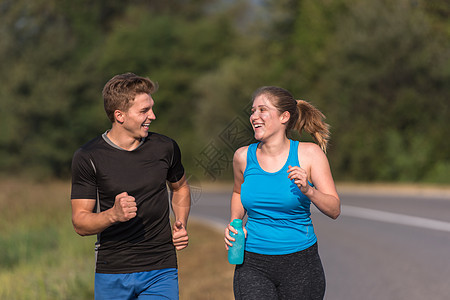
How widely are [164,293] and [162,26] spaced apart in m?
48.8

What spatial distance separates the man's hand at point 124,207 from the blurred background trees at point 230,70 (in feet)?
78.3

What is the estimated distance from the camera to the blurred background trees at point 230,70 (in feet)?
105

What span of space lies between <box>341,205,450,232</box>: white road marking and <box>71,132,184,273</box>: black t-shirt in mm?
10290

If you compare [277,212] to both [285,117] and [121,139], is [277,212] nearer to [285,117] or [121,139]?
[285,117]

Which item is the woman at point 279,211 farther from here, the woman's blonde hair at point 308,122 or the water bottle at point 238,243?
the woman's blonde hair at point 308,122

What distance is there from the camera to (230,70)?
137 ft

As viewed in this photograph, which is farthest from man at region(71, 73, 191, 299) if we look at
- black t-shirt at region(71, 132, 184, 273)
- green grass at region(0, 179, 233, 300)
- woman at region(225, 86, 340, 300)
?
green grass at region(0, 179, 233, 300)

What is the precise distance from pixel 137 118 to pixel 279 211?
1.03 meters

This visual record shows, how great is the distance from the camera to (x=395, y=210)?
17.5 metres

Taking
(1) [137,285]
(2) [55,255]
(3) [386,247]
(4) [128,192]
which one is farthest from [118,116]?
(3) [386,247]

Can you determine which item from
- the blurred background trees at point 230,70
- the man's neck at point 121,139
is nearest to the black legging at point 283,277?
the man's neck at point 121,139

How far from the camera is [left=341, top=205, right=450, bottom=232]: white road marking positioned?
1417 centimetres

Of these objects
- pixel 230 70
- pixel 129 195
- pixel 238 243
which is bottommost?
pixel 238 243

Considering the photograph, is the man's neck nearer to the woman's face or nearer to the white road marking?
the woman's face
